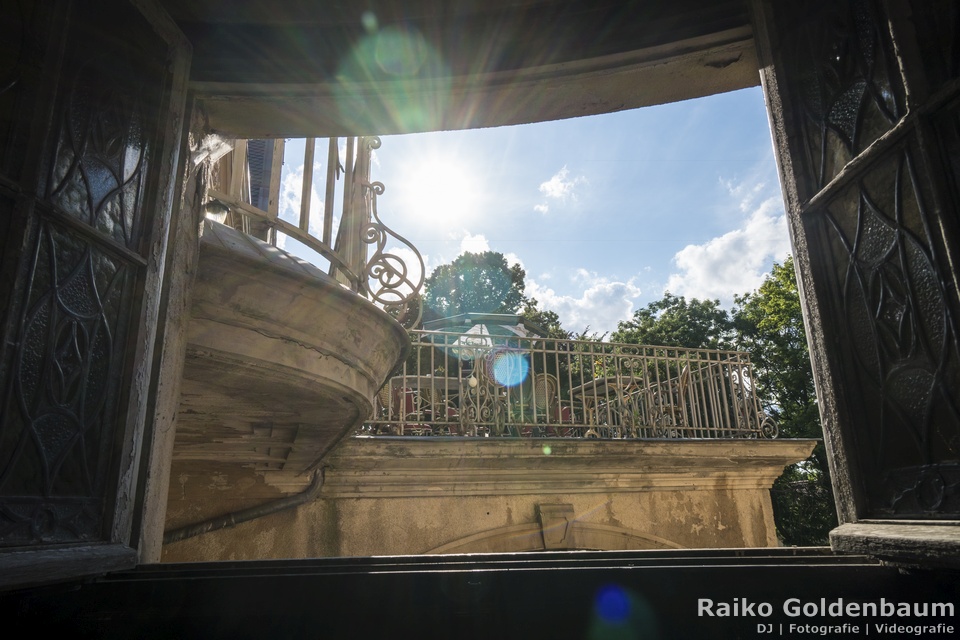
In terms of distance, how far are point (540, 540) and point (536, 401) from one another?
154cm

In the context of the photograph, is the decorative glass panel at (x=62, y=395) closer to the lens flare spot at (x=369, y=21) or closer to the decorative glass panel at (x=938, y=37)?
the lens flare spot at (x=369, y=21)

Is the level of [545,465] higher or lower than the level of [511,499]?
higher

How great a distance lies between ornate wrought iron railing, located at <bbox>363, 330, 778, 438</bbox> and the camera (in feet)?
22.2

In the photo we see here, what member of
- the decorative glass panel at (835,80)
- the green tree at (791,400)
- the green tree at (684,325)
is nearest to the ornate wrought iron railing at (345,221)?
the decorative glass panel at (835,80)

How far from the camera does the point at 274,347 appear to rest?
2.96m

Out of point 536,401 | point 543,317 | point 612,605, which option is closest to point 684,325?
point 543,317

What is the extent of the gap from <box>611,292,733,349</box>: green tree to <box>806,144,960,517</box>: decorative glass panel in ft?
79.3

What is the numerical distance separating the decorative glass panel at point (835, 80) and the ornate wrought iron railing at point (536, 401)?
15.1ft

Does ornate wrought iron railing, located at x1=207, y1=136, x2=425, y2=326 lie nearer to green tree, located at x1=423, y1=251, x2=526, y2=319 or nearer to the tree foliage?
the tree foliage

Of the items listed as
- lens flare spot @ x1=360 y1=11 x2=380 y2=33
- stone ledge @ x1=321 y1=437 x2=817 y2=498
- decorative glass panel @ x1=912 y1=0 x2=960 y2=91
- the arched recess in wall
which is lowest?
the arched recess in wall

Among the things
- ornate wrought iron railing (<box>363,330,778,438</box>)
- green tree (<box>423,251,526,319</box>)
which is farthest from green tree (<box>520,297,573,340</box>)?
ornate wrought iron railing (<box>363,330,778,438</box>)

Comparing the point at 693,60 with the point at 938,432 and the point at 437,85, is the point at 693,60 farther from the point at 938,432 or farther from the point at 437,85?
the point at 938,432

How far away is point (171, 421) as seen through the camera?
237 centimetres

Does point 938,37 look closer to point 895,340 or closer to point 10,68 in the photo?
point 895,340
